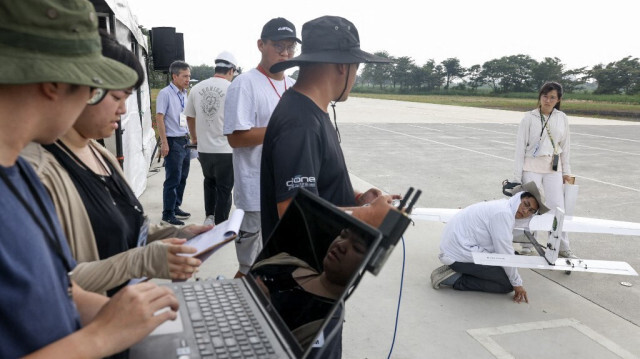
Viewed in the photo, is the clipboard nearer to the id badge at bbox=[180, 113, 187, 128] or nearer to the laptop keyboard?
the laptop keyboard

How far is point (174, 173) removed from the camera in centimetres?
556

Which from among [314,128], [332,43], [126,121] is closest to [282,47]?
[332,43]

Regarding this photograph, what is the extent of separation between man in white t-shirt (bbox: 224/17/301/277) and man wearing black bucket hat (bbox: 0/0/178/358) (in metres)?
2.25

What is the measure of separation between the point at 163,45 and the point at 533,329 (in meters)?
9.57

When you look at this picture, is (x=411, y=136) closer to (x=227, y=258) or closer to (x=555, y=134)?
(x=555, y=134)

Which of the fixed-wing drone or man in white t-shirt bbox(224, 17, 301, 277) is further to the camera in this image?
the fixed-wing drone

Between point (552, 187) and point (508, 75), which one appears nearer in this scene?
point (552, 187)

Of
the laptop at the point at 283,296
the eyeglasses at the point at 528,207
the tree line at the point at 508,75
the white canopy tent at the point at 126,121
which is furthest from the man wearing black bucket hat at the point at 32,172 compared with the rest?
the tree line at the point at 508,75

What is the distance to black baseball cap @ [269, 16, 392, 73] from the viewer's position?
182cm

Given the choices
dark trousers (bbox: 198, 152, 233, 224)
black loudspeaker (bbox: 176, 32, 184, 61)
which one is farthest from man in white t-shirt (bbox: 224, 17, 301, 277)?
black loudspeaker (bbox: 176, 32, 184, 61)

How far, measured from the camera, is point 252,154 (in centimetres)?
326

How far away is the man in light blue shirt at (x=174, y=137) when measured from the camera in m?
5.47

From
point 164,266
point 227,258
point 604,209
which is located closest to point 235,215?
point 164,266

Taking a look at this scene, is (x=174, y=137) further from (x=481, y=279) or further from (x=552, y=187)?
(x=552, y=187)
